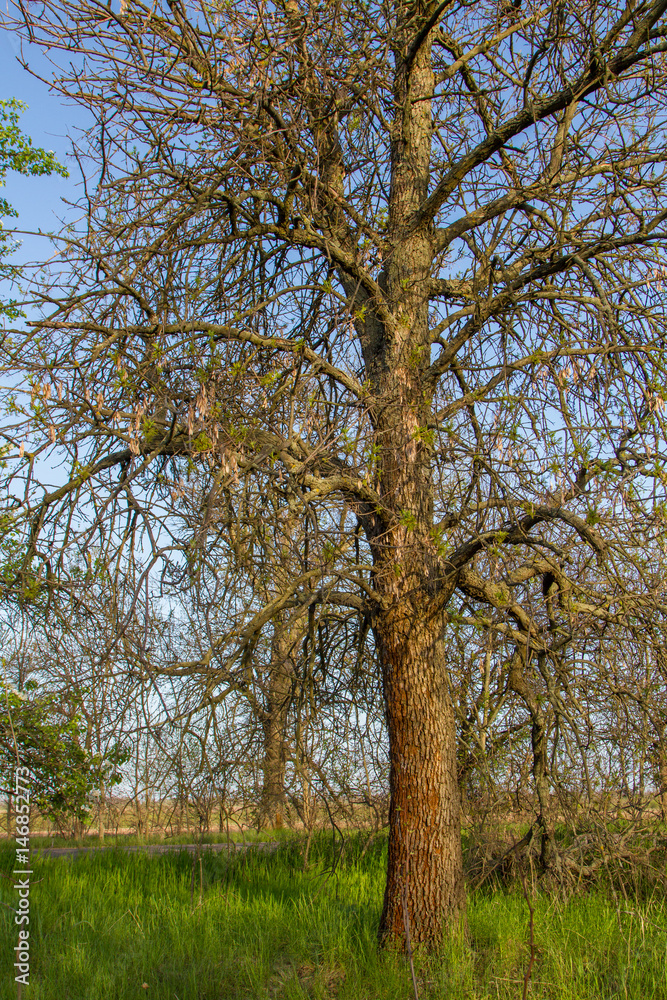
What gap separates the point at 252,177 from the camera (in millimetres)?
4398

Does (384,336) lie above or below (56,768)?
above

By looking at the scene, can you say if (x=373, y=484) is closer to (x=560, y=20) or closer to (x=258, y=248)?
(x=258, y=248)

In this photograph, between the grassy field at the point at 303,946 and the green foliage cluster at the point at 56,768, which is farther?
the green foliage cluster at the point at 56,768

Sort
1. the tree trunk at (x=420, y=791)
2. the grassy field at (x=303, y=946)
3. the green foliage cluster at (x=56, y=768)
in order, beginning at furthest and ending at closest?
the green foliage cluster at (x=56, y=768)
the tree trunk at (x=420, y=791)
the grassy field at (x=303, y=946)

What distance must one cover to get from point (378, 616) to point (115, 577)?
1.78 meters

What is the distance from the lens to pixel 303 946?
4391 mm

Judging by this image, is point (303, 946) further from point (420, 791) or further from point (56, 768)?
point (56, 768)

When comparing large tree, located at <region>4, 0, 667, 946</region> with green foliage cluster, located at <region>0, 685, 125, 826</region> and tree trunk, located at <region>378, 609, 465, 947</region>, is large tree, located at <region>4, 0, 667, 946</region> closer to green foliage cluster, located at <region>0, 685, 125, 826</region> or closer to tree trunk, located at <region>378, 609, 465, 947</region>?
tree trunk, located at <region>378, 609, 465, 947</region>

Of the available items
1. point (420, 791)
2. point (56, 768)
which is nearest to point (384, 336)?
point (420, 791)

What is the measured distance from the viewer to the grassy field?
374cm

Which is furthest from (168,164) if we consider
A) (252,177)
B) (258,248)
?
(258,248)

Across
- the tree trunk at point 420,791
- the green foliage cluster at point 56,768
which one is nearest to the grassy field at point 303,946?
the tree trunk at point 420,791

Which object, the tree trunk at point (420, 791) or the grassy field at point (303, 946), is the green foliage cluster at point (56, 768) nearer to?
the grassy field at point (303, 946)

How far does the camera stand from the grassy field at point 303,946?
3.74 meters
